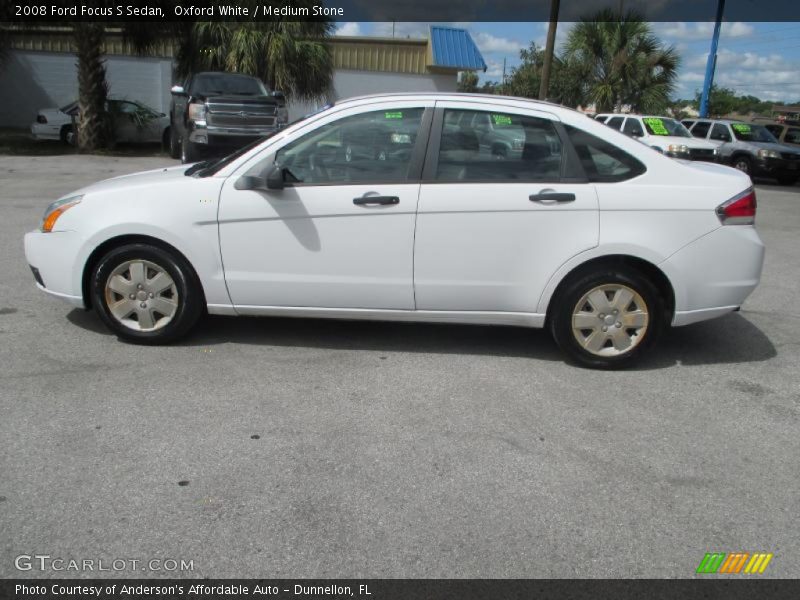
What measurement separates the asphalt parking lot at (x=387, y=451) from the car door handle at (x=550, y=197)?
112 cm

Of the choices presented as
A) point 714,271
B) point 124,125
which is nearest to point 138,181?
point 714,271

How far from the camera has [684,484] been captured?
3.49 meters

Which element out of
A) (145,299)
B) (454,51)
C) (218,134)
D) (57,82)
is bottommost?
(145,299)

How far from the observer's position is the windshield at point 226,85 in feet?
50.7

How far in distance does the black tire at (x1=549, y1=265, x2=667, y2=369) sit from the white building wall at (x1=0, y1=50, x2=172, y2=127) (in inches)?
1065

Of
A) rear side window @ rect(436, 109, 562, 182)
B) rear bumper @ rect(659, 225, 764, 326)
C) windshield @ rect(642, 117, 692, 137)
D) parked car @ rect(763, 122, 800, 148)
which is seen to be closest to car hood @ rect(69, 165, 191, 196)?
rear side window @ rect(436, 109, 562, 182)

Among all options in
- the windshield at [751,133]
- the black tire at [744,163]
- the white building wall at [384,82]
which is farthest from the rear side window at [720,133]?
the white building wall at [384,82]

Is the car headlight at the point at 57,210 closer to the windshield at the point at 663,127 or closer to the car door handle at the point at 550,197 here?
the car door handle at the point at 550,197

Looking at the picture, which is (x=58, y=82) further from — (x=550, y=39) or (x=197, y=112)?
(x=550, y=39)

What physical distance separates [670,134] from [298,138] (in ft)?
57.3

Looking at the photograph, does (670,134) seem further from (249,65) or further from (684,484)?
(684,484)

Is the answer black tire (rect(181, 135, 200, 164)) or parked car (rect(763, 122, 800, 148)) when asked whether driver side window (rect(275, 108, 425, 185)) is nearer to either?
black tire (rect(181, 135, 200, 164))

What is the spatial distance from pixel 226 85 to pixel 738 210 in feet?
→ 43.1

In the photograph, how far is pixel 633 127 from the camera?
794 inches
